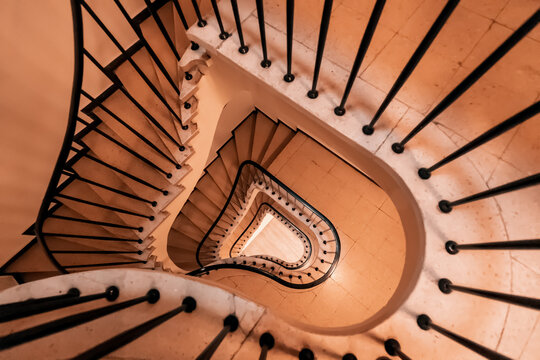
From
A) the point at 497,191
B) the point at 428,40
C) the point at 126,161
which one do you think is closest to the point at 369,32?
the point at 428,40

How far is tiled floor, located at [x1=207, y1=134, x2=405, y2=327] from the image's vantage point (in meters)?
4.92

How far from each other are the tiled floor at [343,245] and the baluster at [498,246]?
358 cm

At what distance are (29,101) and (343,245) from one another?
499 centimetres

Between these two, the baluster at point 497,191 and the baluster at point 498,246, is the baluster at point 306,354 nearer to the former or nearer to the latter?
the baluster at point 498,246

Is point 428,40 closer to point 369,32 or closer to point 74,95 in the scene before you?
point 369,32

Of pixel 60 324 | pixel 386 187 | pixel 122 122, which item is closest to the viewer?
pixel 60 324

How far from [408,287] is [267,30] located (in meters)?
2.06

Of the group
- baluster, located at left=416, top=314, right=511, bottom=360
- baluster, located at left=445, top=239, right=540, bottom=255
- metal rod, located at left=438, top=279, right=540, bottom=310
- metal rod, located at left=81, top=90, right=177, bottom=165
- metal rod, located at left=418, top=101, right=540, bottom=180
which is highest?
metal rod, located at left=418, top=101, right=540, bottom=180

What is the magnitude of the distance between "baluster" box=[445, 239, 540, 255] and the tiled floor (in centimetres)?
358

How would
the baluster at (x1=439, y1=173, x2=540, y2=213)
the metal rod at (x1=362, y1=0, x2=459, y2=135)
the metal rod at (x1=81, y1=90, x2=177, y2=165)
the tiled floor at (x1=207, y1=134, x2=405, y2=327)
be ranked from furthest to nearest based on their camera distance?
the tiled floor at (x1=207, y1=134, x2=405, y2=327), the metal rod at (x1=81, y1=90, x2=177, y2=165), the baluster at (x1=439, y1=173, x2=540, y2=213), the metal rod at (x1=362, y1=0, x2=459, y2=135)

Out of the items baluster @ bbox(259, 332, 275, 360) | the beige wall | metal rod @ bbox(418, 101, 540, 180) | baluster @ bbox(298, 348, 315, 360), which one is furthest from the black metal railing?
metal rod @ bbox(418, 101, 540, 180)

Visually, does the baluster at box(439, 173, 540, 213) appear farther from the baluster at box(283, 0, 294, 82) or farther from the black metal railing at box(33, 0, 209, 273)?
the black metal railing at box(33, 0, 209, 273)

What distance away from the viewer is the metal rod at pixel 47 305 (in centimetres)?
129

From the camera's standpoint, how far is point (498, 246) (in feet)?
4.78
